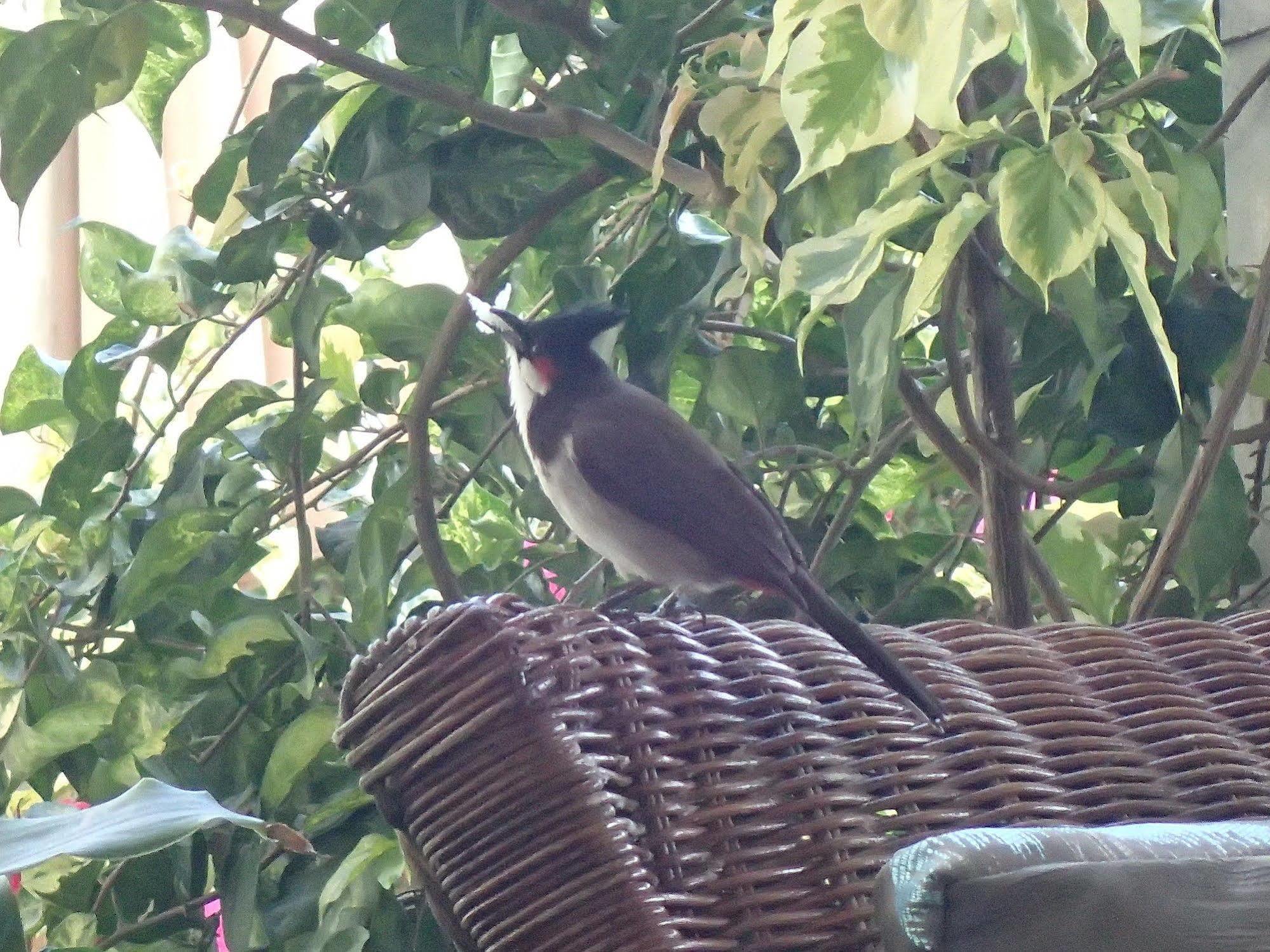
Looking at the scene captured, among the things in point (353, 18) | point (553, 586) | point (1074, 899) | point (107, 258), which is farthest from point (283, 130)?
point (1074, 899)

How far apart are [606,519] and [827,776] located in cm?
42

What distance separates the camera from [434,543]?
910 mm

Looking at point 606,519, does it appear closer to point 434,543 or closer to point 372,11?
point 434,543

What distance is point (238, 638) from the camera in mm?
943

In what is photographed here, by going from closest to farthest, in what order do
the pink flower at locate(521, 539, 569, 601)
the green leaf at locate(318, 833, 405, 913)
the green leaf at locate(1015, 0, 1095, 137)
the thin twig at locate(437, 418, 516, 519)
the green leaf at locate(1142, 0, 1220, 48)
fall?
the green leaf at locate(1015, 0, 1095, 137)
the green leaf at locate(1142, 0, 1220, 48)
the green leaf at locate(318, 833, 405, 913)
the thin twig at locate(437, 418, 516, 519)
the pink flower at locate(521, 539, 569, 601)

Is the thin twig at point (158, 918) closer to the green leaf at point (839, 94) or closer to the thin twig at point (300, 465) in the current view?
the thin twig at point (300, 465)

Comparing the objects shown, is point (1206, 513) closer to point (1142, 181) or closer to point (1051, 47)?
point (1142, 181)

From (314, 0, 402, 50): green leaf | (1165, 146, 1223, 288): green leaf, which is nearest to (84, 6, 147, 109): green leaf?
(314, 0, 402, 50): green leaf

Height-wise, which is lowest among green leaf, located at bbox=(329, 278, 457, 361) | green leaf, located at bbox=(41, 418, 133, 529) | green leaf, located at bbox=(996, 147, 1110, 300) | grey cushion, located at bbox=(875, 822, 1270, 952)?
grey cushion, located at bbox=(875, 822, 1270, 952)

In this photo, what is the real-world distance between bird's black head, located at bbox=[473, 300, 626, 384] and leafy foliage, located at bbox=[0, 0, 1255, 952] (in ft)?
0.09

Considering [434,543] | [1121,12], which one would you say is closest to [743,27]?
[434,543]

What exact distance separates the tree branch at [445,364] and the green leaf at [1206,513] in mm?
397

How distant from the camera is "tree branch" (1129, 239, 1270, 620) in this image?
0.77 metres

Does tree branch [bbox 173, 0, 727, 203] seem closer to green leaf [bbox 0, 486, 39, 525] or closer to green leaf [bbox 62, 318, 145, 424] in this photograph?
green leaf [bbox 62, 318, 145, 424]
